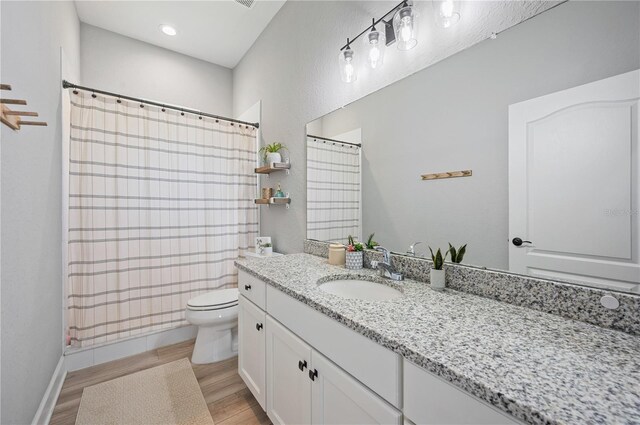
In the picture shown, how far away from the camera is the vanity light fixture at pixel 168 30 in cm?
247

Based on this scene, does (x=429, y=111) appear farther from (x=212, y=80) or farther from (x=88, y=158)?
(x=212, y=80)

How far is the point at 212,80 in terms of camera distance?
3.13 meters

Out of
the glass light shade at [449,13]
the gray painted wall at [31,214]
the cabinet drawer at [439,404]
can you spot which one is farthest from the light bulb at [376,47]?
the gray painted wall at [31,214]

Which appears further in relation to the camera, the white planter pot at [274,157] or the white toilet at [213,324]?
the white planter pot at [274,157]

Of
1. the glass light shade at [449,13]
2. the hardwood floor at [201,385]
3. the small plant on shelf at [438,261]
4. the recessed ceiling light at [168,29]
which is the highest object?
the recessed ceiling light at [168,29]

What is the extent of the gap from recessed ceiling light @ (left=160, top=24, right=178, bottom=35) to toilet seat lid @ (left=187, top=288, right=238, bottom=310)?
2.46m

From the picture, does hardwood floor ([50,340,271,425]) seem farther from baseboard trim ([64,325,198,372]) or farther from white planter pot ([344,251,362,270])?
white planter pot ([344,251,362,270])

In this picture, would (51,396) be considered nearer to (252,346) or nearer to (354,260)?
(252,346)

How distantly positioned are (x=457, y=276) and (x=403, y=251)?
0.94 feet

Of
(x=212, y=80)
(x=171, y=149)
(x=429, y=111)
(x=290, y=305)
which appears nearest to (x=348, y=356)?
(x=290, y=305)

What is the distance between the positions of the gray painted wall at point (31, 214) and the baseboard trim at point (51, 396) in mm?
52

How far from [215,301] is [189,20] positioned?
2.45 m

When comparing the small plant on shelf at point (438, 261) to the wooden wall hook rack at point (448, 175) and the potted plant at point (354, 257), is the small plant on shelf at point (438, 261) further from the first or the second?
the potted plant at point (354, 257)

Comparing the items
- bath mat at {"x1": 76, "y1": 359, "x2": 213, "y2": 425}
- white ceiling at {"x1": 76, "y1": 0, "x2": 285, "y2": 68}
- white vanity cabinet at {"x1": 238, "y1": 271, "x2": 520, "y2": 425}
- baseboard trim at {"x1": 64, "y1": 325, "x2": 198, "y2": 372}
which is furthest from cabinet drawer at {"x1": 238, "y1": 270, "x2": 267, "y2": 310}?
white ceiling at {"x1": 76, "y1": 0, "x2": 285, "y2": 68}
